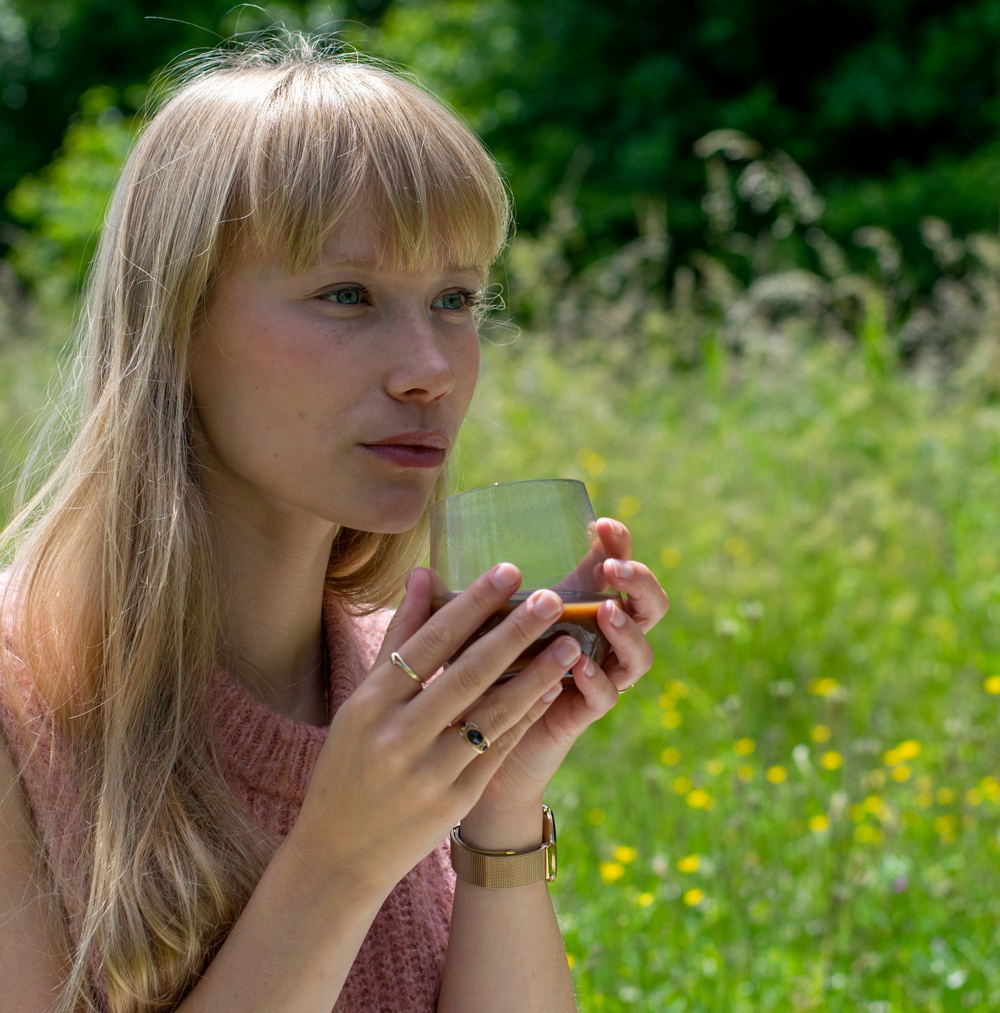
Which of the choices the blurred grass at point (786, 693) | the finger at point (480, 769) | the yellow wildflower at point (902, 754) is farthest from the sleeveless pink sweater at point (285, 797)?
the yellow wildflower at point (902, 754)

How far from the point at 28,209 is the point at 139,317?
44.9 ft

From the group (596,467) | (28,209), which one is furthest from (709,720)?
(28,209)

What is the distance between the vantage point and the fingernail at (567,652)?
1.13m

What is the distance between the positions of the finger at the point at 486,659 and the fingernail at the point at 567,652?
0.04 m

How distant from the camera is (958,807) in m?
2.81

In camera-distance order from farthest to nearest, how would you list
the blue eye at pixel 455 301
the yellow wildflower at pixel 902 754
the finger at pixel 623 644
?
the yellow wildflower at pixel 902 754
the blue eye at pixel 455 301
the finger at pixel 623 644

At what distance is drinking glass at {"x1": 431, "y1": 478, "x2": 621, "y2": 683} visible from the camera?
118 centimetres

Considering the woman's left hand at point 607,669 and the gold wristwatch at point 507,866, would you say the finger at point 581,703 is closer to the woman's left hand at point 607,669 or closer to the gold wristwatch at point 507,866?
the woman's left hand at point 607,669

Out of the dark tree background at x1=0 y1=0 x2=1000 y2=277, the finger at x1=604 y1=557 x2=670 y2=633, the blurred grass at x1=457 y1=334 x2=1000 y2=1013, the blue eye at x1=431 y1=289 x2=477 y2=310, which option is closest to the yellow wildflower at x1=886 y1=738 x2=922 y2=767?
the blurred grass at x1=457 y1=334 x2=1000 y2=1013

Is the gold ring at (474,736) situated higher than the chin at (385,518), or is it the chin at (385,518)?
the chin at (385,518)

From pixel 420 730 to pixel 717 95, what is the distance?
44.4 ft

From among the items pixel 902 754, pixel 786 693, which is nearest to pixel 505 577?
pixel 786 693

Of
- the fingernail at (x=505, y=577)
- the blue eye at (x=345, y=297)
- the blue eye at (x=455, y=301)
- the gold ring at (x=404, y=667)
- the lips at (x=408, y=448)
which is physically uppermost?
the blue eye at (x=345, y=297)

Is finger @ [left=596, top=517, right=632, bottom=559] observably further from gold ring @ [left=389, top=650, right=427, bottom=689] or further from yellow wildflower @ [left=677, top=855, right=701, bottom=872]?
yellow wildflower @ [left=677, top=855, right=701, bottom=872]
